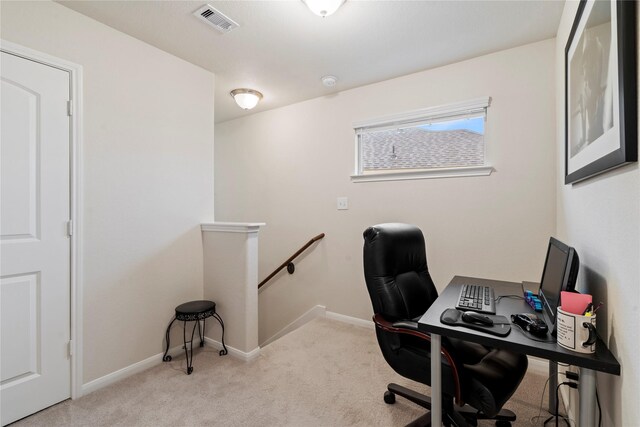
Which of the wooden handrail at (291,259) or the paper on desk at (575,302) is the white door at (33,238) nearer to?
the wooden handrail at (291,259)

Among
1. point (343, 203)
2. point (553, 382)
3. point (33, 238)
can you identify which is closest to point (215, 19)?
point (33, 238)

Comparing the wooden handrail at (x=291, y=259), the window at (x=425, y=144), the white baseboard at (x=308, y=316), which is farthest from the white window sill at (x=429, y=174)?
the white baseboard at (x=308, y=316)

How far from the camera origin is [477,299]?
5.06ft

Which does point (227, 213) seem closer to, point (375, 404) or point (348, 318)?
point (348, 318)

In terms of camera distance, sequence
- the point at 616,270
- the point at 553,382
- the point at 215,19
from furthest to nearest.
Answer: the point at 215,19
the point at 553,382
the point at 616,270

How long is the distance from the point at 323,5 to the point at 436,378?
198cm

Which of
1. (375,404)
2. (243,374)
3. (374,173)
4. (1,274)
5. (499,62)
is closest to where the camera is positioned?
(1,274)

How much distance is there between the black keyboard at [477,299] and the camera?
1404 millimetres

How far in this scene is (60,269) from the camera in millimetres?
1832

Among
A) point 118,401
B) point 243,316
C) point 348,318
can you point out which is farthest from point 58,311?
point 348,318

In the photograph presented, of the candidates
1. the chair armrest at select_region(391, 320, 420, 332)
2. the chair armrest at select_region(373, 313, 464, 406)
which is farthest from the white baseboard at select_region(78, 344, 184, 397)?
the chair armrest at select_region(391, 320, 420, 332)

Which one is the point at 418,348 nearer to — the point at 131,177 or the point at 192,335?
the point at 192,335

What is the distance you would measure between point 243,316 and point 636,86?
2419mm

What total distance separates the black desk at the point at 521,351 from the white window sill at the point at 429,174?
3.98 feet
